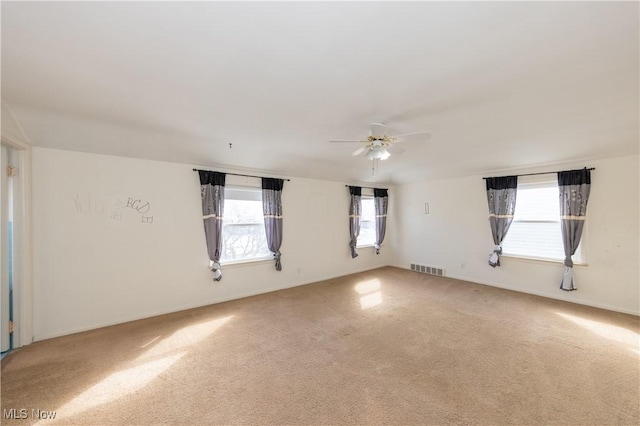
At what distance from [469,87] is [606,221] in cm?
353

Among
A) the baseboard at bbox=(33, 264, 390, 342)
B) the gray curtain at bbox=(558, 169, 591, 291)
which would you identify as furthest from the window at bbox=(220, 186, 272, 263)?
the gray curtain at bbox=(558, 169, 591, 291)

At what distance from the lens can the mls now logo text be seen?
1.70 m

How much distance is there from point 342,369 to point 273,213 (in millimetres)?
2844

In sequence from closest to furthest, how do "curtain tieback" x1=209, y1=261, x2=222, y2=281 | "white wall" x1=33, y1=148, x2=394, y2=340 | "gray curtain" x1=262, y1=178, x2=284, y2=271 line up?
1. "white wall" x1=33, y1=148, x2=394, y2=340
2. "curtain tieback" x1=209, y1=261, x2=222, y2=281
3. "gray curtain" x1=262, y1=178, x2=284, y2=271

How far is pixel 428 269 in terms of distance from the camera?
5668mm

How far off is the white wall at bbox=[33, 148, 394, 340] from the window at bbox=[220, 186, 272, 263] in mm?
199

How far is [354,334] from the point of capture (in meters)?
2.87

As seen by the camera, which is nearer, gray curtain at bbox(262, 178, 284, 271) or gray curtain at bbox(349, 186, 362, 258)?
gray curtain at bbox(262, 178, 284, 271)

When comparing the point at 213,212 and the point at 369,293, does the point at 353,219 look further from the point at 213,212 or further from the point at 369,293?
the point at 213,212

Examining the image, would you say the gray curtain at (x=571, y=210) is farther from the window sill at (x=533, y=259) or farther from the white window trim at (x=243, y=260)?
the white window trim at (x=243, y=260)

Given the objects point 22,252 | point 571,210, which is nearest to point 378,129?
point 571,210

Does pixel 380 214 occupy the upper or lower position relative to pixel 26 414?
upper

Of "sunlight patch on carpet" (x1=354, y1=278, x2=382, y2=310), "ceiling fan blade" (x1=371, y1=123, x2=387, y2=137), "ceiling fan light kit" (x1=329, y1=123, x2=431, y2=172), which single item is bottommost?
"sunlight patch on carpet" (x1=354, y1=278, x2=382, y2=310)

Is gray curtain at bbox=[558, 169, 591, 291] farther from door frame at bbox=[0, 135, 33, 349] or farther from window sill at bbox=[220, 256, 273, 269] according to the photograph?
door frame at bbox=[0, 135, 33, 349]
